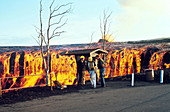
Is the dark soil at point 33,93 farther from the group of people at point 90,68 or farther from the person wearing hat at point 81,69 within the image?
the person wearing hat at point 81,69

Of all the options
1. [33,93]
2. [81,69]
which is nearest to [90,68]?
[81,69]

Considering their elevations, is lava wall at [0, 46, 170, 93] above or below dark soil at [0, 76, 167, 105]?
above

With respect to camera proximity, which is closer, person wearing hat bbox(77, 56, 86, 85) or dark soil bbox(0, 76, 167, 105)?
dark soil bbox(0, 76, 167, 105)

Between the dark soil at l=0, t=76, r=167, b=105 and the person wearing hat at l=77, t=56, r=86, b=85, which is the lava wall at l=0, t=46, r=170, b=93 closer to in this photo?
the dark soil at l=0, t=76, r=167, b=105

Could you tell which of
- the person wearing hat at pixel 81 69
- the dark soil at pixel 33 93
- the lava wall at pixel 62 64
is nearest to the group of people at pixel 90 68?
the person wearing hat at pixel 81 69

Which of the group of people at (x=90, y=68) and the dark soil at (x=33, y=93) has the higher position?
the group of people at (x=90, y=68)

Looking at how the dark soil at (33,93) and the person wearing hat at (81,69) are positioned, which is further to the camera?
the person wearing hat at (81,69)

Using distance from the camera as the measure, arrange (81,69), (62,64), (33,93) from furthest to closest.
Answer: (62,64) → (81,69) → (33,93)

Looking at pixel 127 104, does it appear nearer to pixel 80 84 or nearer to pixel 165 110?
pixel 165 110

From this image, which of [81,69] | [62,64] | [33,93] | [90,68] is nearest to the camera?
[33,93]

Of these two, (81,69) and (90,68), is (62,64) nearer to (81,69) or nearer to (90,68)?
(81,69)

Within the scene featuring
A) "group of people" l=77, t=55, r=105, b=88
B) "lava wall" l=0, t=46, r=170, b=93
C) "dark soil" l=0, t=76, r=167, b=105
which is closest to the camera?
"dark soil" l=0, t=76, r=167, b=105

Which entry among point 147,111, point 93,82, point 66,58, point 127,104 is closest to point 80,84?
point 93,82

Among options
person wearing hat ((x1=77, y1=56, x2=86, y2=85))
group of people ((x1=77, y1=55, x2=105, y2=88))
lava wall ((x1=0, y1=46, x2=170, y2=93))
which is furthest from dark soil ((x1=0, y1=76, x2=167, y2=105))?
lava wall ((x1=0, y1=46, x2=170, y2=93))
